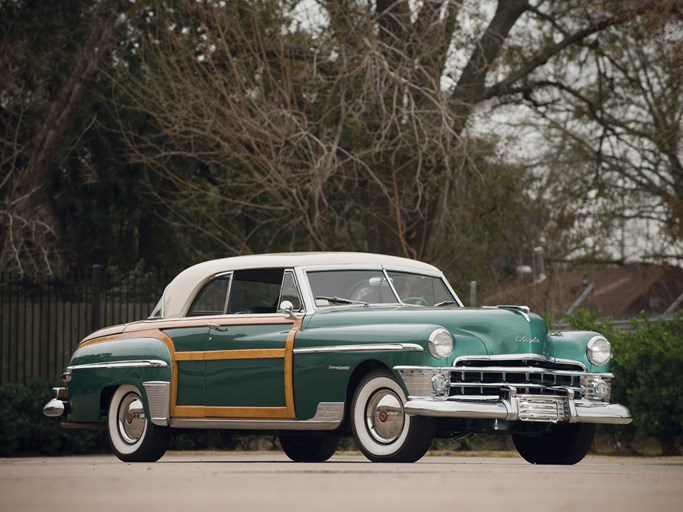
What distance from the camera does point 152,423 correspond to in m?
13.3

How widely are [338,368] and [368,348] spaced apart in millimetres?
390

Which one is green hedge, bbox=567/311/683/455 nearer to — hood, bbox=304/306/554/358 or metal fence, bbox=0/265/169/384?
hood, bbox=304/306/554/358

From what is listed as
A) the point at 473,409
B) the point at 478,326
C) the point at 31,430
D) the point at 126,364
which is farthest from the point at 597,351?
A: the point at 31,430

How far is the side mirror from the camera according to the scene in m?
12.2

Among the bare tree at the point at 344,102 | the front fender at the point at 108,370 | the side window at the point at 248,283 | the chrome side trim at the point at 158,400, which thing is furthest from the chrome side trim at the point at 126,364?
the bare tree at the point at 344,102

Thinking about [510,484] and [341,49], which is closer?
[510,484]

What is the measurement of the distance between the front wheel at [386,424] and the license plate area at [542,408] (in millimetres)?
693

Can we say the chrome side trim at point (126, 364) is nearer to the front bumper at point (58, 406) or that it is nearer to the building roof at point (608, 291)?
the front bumper at point (58, 406)

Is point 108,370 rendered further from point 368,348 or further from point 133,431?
point 368,348

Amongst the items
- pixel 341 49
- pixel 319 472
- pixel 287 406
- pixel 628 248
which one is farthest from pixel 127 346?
pixel 628 248

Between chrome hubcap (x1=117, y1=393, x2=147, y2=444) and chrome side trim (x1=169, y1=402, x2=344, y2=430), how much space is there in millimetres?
575

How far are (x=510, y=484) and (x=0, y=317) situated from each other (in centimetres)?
1077

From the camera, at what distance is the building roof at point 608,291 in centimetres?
2806

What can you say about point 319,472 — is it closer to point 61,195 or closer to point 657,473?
point 657,473
